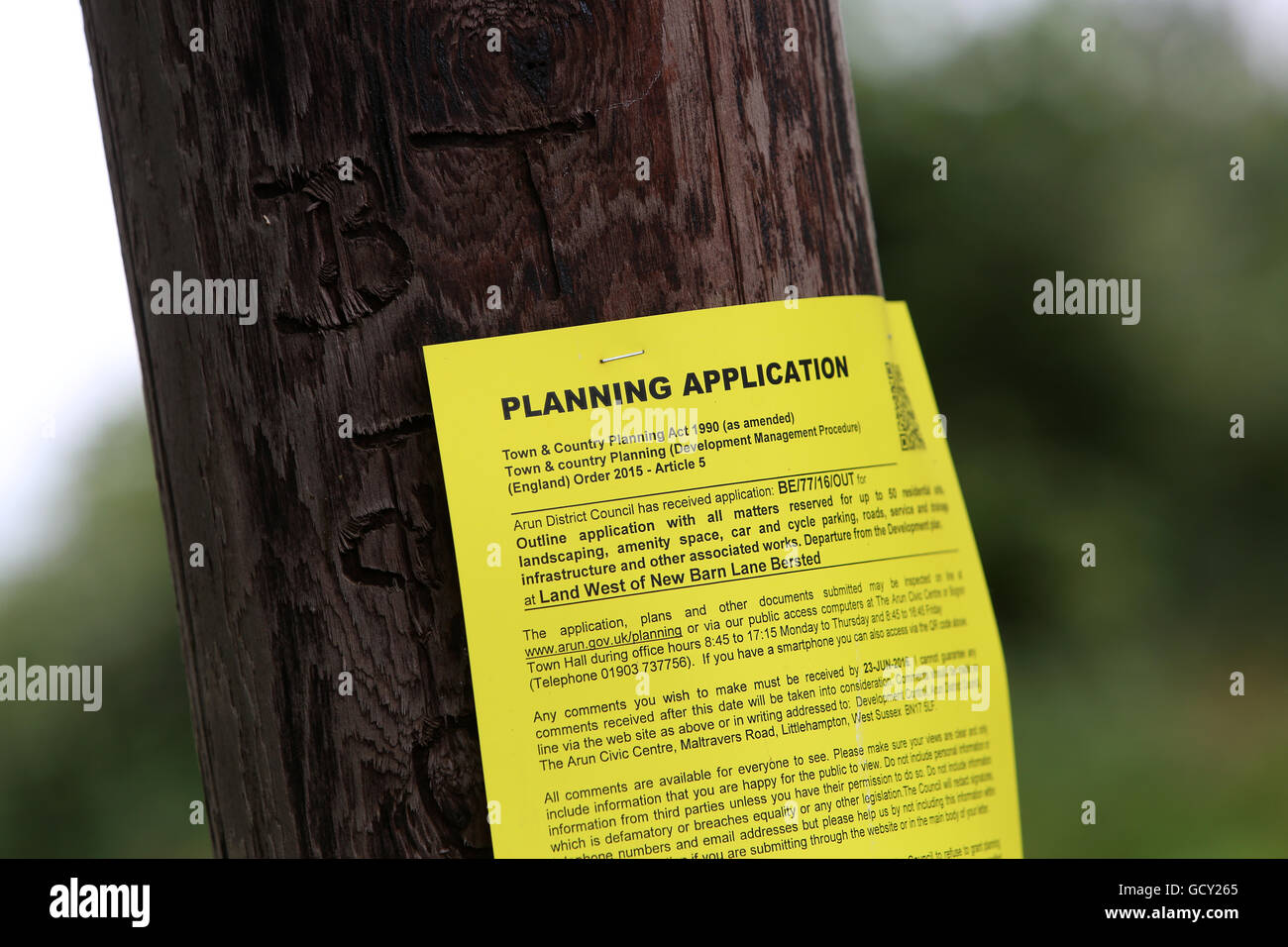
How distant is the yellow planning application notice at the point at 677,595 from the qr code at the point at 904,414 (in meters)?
0.09

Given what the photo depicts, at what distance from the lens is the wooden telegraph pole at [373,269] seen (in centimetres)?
98

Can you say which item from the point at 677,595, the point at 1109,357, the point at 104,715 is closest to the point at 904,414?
the point at 677,595

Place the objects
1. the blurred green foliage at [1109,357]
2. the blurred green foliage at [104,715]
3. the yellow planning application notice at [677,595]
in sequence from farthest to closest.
Answer: the blurred green foliage at [104,715]
the blurred green foliage at [1109,357]
the yellow planning application notice at [677,595]

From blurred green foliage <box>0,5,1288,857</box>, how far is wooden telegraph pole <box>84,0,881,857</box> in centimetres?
609

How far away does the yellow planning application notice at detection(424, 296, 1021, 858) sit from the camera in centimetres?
97

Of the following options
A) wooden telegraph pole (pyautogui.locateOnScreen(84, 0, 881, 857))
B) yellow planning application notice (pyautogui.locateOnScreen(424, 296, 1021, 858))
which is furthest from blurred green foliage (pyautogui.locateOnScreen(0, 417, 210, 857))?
yellow planning application notice (pyautogui.locateOnScreen(424, 296, 1021, 858))

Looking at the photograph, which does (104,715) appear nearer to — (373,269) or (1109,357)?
(1109,357)

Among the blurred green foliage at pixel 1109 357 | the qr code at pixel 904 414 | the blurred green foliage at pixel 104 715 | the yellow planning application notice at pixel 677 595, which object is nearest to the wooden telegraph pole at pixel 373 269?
the yellow planning application notice at pixel 677 595

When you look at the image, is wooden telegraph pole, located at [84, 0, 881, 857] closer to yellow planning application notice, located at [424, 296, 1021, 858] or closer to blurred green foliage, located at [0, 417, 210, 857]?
yellow planning application notice, located at [424, 296, 1021, 858]

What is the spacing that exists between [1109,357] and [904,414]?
20.3ft

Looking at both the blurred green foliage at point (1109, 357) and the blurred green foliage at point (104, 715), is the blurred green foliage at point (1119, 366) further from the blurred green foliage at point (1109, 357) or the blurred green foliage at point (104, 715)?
the blurred green foliage at point (104, 715)
